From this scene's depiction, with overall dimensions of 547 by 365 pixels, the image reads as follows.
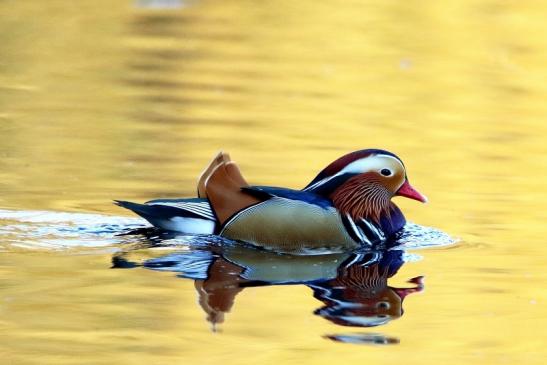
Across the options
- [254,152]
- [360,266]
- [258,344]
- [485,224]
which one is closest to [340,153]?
[254,152]

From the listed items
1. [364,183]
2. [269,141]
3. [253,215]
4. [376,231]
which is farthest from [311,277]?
[269,141]

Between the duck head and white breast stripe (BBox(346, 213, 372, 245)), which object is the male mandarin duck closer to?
white breast stripe (BBox(346, 213, 372, 245))

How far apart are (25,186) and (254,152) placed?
2.14 m

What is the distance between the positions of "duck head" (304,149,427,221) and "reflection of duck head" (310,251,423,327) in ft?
2.38

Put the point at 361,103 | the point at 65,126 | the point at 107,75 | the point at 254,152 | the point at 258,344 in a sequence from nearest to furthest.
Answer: the point at 258,344, the point at 254,152, the point at 65,126, the point at 361,103, the point at 107,75

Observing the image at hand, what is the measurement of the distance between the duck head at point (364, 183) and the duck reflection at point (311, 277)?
18.1 inches

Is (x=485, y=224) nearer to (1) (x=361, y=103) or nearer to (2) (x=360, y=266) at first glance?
(2) (x=360, y=266)

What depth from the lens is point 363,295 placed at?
23.9ft

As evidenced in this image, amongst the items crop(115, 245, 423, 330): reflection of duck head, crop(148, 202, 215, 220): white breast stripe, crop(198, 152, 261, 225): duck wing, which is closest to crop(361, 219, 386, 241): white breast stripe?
crop(115, 245, 423, 330): reflection of duck head

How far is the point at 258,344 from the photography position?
243 inches

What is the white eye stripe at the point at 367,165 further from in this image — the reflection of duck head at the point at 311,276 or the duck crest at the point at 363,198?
the reflection of duck head at the point at 311,276

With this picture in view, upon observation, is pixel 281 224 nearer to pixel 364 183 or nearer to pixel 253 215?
pixel 253 215

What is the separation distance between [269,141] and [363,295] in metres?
4.29

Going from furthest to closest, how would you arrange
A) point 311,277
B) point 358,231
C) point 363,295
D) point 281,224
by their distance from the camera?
point 358,231 → point 281,224 → point 311,277 → point 363,295
